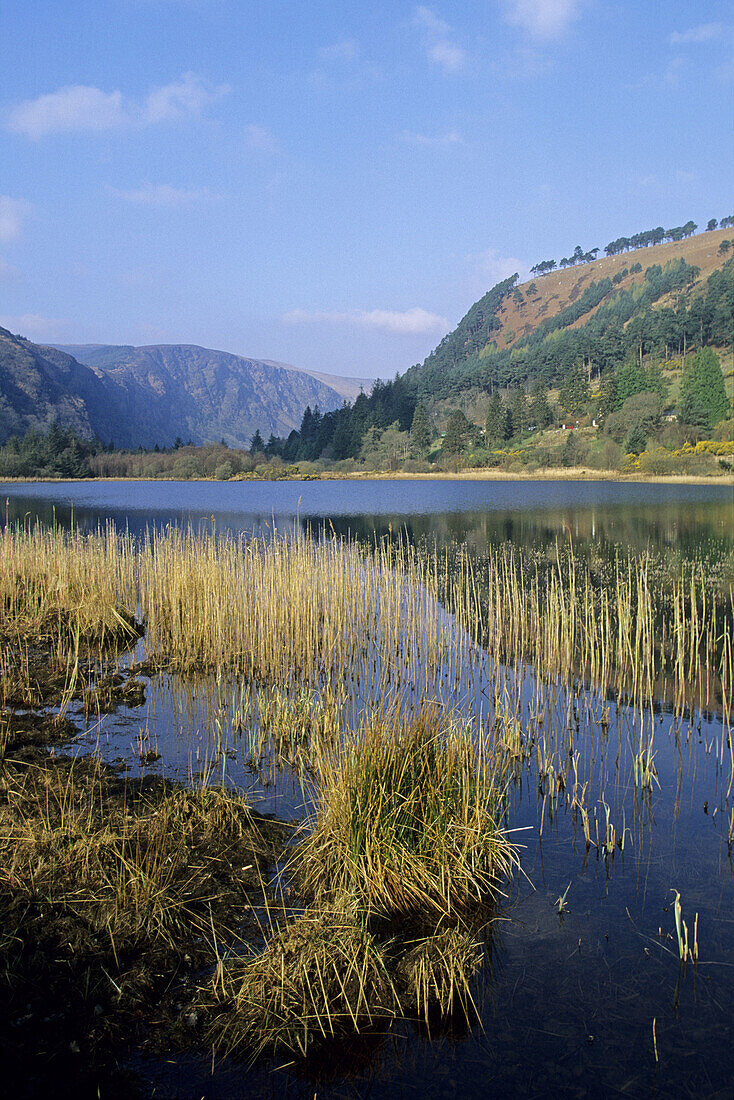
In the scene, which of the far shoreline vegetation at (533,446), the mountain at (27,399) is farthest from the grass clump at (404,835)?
the mountain at (27,399)

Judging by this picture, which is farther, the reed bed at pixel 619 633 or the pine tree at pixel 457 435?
the pine tree at pixel 457 435

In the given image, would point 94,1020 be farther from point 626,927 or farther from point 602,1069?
point 626,927

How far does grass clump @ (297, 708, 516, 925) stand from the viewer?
4.04 metres

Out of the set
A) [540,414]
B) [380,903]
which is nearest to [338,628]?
[380,903]

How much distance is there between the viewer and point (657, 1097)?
298 cm

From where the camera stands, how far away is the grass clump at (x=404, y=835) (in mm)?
4035

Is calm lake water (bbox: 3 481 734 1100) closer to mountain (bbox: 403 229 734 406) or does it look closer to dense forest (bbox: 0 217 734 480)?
dense forest (bbox: 0 217 734 480)

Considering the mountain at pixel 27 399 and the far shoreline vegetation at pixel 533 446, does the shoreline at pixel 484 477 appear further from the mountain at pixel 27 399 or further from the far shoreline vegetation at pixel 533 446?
the mountain at pixel 27 399

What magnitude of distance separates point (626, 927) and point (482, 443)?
9494 cm

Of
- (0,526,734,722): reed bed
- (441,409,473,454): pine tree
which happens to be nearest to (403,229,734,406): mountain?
(441,409,473,454): pine tree

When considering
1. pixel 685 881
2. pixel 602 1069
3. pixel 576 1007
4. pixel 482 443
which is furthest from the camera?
pixel 482 443

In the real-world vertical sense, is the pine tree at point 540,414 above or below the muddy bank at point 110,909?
above

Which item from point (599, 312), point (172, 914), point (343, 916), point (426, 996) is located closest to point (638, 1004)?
point (426, 996)

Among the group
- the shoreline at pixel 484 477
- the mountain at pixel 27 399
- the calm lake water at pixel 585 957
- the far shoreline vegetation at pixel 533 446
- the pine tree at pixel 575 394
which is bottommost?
the calm lake water at pixel 585 957
